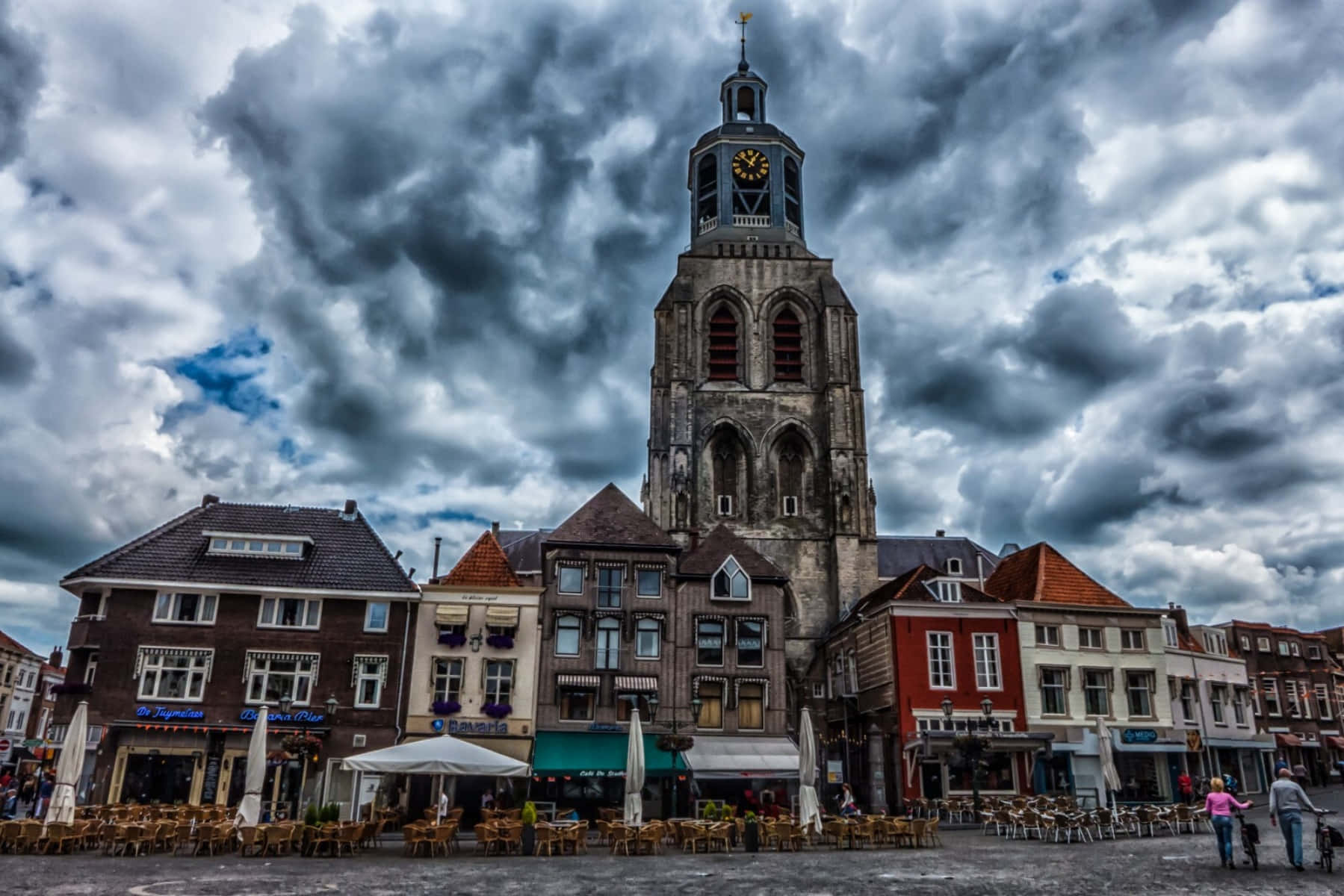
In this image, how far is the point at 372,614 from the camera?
3123 centimetres

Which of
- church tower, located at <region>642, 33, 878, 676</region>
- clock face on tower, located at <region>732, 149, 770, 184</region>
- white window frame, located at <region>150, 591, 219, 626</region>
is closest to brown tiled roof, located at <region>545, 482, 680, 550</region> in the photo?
church tower, located at <region>642, 33, 878, 676</region>

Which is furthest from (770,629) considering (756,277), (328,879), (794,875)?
(756,277)

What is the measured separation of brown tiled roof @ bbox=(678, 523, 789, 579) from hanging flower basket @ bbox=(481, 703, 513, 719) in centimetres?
749

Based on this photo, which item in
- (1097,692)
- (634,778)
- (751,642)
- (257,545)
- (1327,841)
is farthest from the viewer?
(1097,692)

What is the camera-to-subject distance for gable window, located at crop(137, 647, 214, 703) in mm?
29438

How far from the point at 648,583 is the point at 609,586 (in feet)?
4.51

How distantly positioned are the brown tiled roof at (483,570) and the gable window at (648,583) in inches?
157

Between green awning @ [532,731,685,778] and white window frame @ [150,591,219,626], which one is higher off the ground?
white window frame @ [150,591,219,626]

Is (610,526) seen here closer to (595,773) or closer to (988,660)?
(595,773)

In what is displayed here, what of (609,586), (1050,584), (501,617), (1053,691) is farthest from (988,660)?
(501,617)

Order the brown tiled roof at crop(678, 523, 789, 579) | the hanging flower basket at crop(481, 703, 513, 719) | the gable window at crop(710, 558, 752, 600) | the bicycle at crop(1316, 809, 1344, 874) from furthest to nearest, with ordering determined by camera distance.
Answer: the brown tiled roof at crop(678, 523, 789, 579), the gable window at crop(710, 558, 752, 600), the hanging flower basket at crop(481, 703, 513, 719), the bicycle at crop(1316, 809, 1344, 874)

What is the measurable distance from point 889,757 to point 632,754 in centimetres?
1459

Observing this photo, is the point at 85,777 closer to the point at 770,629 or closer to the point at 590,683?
the point at 590,683

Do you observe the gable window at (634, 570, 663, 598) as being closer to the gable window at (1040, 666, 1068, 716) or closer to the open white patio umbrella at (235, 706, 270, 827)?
the gable window at (1040, 666, 1068, 716)
